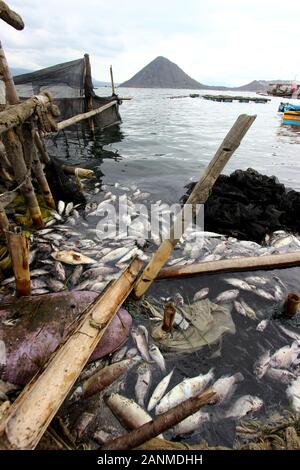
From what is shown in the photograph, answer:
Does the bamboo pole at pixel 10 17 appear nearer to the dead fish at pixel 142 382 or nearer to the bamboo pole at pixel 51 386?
the bamboo pole at pixel 51 386

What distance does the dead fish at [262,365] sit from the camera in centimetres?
371

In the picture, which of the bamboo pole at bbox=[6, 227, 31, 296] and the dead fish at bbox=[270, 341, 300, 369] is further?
the dead fish at bbox=[270, 341, 300, 369]

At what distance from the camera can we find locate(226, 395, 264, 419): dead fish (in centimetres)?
323

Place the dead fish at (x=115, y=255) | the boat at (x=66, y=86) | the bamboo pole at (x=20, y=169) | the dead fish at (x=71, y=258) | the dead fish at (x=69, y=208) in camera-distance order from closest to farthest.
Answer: the bamboo pole at (x=20, y=169)
the dead fish at (x=71, y=258)
the dead fish at (x=115, y=255)
the dead fish at (x=69, y=208)
the boat at (x=66, y=86)

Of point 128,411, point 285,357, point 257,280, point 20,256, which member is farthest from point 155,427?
point 257,280

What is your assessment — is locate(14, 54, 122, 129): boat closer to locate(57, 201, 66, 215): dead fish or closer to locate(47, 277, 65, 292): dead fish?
locate(57, 201, 66, 215): dead fish

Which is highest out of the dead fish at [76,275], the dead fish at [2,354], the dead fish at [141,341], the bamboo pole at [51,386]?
the bamboo pole at [51,386]

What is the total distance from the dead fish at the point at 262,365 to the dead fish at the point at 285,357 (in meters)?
0.07

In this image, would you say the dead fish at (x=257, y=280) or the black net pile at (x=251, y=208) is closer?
the dead fish at (x=257, y=280)

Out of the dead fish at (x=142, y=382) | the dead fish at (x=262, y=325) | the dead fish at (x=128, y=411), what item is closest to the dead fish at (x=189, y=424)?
the dead fish at (x=128, y=411)

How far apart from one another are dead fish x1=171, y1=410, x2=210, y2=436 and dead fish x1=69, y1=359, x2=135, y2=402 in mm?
924

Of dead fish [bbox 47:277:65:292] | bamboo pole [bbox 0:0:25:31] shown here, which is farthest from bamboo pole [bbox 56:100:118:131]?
dead fish [bbox 47:277:65:292]

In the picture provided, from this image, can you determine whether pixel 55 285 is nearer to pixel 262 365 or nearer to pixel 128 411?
pixel 128 411

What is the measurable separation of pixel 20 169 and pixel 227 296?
16.5ft
